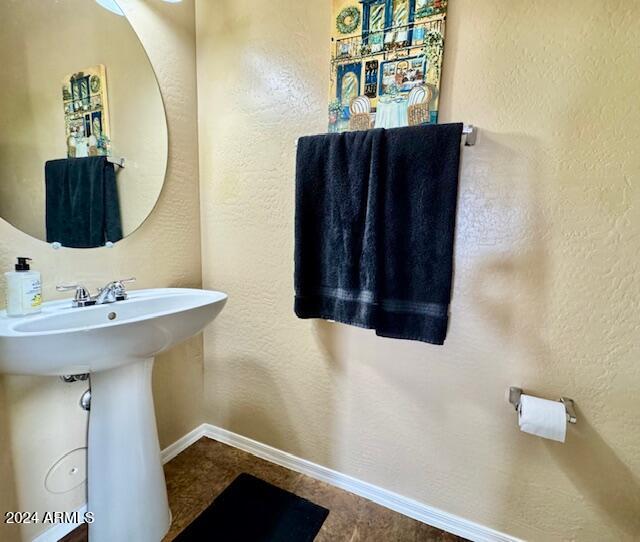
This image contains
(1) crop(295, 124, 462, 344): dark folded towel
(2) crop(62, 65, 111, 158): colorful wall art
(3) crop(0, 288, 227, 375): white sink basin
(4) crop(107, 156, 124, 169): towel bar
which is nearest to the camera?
(3) crop(0, 288, 227, 375): white sink basin

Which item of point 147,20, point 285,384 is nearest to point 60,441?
point 285,384

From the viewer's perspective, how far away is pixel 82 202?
3.64 feet

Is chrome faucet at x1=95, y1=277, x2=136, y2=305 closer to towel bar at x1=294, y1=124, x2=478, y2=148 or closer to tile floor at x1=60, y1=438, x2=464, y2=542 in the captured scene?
tile floor at x1=60, y1=438, x2=464, y2=542

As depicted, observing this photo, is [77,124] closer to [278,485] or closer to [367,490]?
[278,485]

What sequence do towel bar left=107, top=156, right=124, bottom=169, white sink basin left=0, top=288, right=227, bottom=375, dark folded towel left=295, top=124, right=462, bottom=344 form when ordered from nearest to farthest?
white sink basin left=0, top=288, right=227, bottom=375, dark folded towel left=295, top=124, right=462, bottom=344, towel bar left=107, top=156, right=124, bottom=169

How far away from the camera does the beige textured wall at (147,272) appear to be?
0.99 metres

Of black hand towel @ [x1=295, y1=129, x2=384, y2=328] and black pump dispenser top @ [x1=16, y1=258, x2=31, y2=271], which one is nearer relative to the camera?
black pump dispenser top @ [x1=16, y1=258, x2=31, y2=271]

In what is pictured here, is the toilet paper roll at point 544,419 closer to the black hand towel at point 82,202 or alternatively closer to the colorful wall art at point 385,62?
the colorful wall art at point 385,62

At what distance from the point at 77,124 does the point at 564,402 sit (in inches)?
70.8

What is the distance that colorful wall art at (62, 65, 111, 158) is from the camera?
3.48 ft

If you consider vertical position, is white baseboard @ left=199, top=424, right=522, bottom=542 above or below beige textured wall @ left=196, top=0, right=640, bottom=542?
below

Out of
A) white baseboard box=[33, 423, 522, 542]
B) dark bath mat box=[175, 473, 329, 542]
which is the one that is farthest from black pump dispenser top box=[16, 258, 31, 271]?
dark bath mat box=[175, 473, 329, 542]

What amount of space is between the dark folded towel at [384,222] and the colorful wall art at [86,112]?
717 mm

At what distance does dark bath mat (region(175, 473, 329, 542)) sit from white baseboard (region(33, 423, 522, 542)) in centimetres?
13
